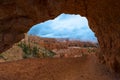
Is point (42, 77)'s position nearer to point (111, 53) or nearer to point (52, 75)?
point (52, 75)

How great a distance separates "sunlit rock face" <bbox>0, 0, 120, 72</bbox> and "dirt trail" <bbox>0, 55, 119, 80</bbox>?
491 mm

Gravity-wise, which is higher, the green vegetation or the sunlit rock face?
the sunlit rock face

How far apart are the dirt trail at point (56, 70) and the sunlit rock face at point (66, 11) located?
1.61 feet

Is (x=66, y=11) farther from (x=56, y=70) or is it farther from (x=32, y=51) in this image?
(x=32, y=51)

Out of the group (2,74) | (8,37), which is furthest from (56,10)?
(2,74)

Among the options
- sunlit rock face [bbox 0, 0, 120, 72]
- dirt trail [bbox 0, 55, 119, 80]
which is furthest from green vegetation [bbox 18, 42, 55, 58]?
sunlit rock face [bbox 0, 0, 120, 72]

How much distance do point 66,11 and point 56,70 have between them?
6.56ft

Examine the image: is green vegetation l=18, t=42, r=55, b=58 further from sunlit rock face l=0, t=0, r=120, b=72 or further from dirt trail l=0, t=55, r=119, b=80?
sunlit rock face l=0, t=0, r=120, b=72

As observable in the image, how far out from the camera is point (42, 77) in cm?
721

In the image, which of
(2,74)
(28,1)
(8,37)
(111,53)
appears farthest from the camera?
(2,74)

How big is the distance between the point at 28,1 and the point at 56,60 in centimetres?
361

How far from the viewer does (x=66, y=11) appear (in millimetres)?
6219

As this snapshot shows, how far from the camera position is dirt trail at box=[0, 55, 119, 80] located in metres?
6.86

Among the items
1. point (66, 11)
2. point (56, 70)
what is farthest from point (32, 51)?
point (66, 11)
